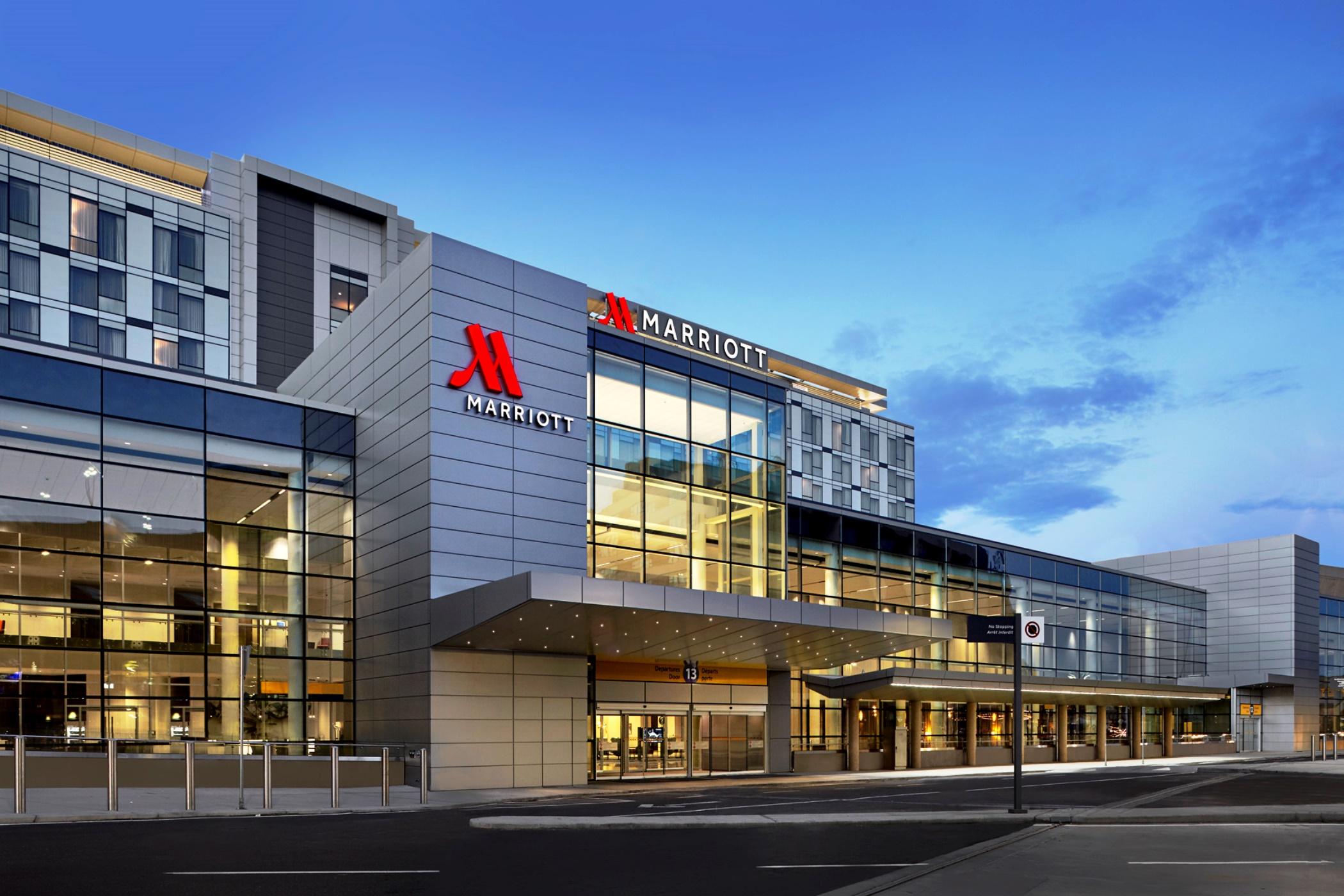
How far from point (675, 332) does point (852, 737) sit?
19009mm

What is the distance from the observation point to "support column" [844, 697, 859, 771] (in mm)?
44706

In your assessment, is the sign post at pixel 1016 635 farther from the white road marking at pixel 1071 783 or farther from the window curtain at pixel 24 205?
the window curtain at pixel 24 205

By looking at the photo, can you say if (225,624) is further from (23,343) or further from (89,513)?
(23,343)

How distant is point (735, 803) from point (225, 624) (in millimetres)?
16197

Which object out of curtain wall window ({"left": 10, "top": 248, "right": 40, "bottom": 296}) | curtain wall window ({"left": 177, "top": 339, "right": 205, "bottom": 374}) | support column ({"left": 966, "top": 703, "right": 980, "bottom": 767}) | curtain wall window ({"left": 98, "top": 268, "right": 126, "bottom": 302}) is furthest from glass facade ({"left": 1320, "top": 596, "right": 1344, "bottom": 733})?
curtain wall window ({"left": 10, "top": 248, "right": 40, "bottom": 296})

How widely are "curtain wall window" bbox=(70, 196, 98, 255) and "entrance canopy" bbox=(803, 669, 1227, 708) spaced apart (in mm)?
37788

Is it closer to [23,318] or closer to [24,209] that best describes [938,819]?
[23,318]

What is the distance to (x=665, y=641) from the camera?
105 feet

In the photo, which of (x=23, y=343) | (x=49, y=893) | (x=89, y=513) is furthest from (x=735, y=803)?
(x=23, y=343)

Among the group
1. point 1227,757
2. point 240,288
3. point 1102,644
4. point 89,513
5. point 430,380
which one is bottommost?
point 1227,757

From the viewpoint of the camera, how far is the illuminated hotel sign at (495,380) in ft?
99.6

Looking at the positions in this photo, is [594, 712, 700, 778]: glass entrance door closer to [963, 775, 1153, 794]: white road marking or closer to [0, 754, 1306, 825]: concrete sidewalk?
[0, 754, 1306, 825]: concrete sidewalk

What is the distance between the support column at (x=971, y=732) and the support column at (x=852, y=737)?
7.84 m

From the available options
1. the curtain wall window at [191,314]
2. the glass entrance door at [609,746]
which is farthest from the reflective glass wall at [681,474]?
the curtain wall window at [191,314]
